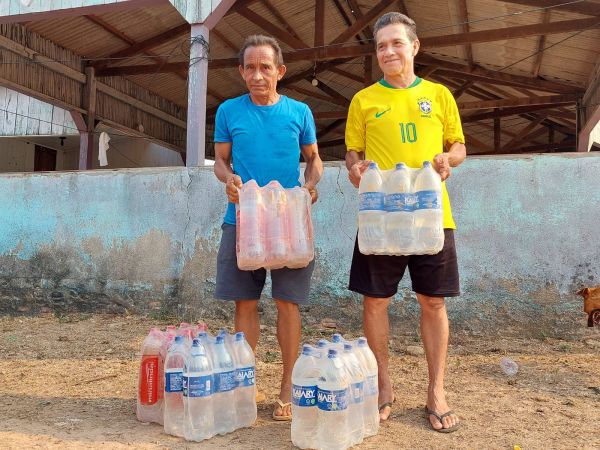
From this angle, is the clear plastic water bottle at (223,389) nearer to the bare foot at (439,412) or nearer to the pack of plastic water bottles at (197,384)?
the pack of plastic water bottles at (197,384)

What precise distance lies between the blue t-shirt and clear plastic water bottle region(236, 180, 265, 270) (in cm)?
17

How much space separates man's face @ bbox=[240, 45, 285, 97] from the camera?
9.52ft

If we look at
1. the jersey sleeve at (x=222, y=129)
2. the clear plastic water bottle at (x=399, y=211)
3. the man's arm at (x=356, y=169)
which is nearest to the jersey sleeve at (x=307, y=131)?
the man's arm at (x=356, y=169)

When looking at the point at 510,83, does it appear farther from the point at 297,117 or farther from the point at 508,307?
the point at 297,117

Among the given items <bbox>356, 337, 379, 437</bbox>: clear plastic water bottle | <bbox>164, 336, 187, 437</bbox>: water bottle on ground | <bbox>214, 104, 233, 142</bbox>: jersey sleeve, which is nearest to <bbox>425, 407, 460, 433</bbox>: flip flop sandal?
<bbox>356, 337, 379, 437</bbox>: clear plastic water bottle

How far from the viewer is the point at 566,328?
14.4 ft

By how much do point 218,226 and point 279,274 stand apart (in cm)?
239

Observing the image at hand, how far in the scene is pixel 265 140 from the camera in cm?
295

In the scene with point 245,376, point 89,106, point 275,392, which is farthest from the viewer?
point 89,106

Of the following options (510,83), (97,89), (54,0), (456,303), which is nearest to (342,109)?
(510,83)

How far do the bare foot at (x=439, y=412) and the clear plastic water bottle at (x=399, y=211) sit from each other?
0.83 metres

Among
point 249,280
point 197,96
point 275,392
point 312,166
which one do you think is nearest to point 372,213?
point 312,166

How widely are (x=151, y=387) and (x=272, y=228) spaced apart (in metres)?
1.07

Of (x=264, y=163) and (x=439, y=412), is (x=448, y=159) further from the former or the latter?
(x=439, y=412)
